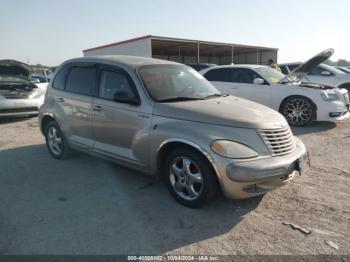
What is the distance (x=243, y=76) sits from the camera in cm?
866

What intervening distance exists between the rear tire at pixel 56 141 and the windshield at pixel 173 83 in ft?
6.70

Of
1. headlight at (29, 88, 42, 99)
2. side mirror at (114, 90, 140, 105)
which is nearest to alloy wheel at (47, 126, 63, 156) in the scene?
side mirror at (114, 90, 140, 105)

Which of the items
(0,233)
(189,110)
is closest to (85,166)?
(0,233)

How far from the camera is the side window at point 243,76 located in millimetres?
8508

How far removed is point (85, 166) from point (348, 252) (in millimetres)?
3838

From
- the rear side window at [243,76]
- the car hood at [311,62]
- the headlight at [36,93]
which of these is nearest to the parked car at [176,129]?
the rear side window at [243,76]

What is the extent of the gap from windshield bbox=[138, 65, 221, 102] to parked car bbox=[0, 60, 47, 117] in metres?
6.15

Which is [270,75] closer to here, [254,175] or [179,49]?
[254,175]

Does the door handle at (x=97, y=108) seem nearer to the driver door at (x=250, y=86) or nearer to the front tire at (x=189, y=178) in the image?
the front tire at (x=189, y=178)

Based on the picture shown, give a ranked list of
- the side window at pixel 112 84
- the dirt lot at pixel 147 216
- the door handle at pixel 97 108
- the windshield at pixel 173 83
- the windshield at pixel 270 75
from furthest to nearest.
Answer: the windshield at pixel 270 75 → the door handle at pixel 97 108 → the side window at pixel 112 84 → the windshield at pixel 173 83 → the dirt lot at pixel 147 216

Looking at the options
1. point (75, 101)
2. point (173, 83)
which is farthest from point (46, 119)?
point (173, 83)

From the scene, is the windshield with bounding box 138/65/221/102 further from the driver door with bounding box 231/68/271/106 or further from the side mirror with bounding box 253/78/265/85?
the driver door with bounding box 231/68/271/106

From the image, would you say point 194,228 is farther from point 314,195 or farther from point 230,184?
point 314,195

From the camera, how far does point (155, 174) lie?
3859 millimetres
